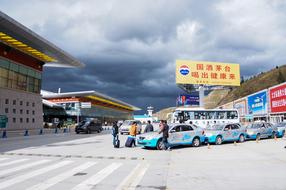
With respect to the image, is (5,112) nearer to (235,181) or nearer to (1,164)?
(1,164)

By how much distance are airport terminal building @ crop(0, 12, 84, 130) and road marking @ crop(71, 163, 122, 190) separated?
23.8m

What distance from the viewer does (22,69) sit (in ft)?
133

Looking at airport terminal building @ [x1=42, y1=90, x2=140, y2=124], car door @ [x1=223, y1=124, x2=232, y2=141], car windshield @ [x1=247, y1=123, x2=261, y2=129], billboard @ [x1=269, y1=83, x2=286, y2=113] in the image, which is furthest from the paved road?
airport terminal building @ [x1=42, y1=90, x2=140, y2=124]

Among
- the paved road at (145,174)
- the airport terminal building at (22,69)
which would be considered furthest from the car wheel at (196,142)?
the airport terminal building at (22,69)

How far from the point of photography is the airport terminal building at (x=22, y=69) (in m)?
33.9

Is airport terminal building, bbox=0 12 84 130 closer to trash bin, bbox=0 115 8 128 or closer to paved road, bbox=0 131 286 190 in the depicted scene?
trash bin, bbox=0 115 8 128

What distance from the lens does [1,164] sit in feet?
38.4

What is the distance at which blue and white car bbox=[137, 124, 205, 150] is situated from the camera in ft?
57.7

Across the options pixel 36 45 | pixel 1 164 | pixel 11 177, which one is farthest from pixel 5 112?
pixel 11 177

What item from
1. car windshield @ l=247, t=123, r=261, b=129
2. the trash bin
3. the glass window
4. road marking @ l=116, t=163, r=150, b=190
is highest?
the glass window

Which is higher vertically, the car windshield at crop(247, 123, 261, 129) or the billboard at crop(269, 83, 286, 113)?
the billboard at crop(269, 83, 286, 113)

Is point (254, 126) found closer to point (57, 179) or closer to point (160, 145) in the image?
point (160, 145)

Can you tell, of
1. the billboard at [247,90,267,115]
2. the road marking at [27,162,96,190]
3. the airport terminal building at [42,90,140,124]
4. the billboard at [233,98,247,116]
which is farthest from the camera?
the airport terminal building at [42,90,140,124]

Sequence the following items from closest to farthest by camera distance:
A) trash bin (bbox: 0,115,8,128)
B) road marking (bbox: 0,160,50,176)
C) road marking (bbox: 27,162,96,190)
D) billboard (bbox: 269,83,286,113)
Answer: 1. road marking (bbox: 27,162,96,190)
2. road marking (bbox: 0,160,50,176)
3. trash bin (bbox: 0,115,8,128)
4. billboard (bbox: 269,83,286,113)
